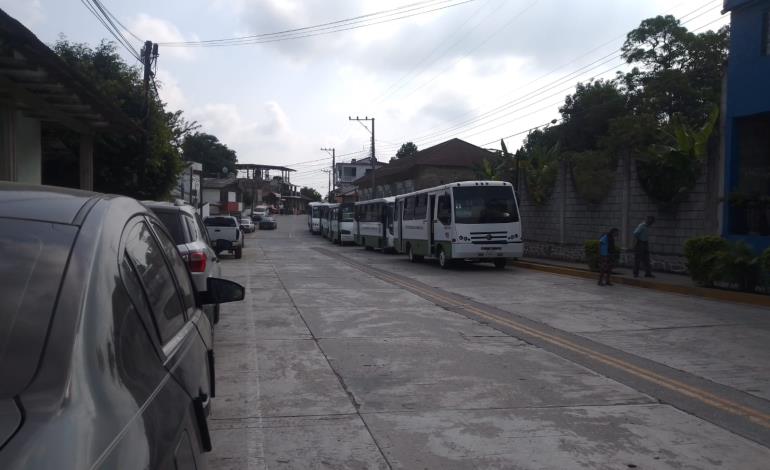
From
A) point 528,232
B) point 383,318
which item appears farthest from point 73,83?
point 528,232

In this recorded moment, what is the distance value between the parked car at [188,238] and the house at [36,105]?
3.13m

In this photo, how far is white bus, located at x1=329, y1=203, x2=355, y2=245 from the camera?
43.2 m

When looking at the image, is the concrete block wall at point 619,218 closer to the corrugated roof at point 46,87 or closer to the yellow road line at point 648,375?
the yellow road line at point 648,375

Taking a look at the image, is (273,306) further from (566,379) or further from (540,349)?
(566,379)

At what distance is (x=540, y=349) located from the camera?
9.14 metres

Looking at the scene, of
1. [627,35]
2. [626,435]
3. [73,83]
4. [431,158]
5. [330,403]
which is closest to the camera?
[626,435]

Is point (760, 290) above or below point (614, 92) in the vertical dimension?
below

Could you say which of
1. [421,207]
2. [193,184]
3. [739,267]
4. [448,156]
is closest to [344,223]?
[193,184]

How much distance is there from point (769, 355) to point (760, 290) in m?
6.46

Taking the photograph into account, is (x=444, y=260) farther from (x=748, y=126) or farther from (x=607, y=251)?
(x=748, y=126)

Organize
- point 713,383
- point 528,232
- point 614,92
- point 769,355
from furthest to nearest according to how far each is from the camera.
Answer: point 614,92, point 528,232, point 769,355, point 713,383

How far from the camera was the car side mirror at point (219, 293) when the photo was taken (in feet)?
15.0

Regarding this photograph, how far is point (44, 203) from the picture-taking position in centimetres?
262

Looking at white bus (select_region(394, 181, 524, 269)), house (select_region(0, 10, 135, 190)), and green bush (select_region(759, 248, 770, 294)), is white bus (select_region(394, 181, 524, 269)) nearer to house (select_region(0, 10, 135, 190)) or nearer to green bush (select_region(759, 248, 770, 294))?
green bush (select_region(759, 248, 770, 294))
